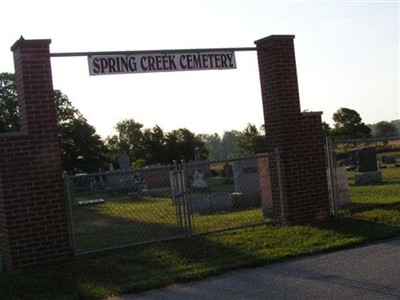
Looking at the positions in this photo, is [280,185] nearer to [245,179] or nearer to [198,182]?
[245,179]

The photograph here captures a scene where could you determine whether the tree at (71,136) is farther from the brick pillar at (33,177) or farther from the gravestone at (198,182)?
the brick pillar at (33,177)

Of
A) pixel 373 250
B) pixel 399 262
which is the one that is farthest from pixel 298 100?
pixel 399 262

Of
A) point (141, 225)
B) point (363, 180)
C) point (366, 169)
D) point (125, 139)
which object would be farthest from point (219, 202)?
point (125, 139)

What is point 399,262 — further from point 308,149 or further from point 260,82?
point 260,82

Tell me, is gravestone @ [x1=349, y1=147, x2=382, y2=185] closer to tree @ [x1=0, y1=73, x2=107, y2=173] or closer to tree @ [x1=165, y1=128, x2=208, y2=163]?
tree @ [x1=165, y1=128, x2=208, y2=163]

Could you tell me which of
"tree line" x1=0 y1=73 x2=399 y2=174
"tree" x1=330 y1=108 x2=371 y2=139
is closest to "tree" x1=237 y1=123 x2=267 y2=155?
"tree line" x1=0 y1=73 x2=399 y2=174

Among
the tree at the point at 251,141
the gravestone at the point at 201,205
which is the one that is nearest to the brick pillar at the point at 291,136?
the gravestone at the point at 201,205

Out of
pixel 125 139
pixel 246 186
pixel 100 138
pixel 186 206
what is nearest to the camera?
pixel 186 206

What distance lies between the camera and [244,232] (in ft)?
32.3

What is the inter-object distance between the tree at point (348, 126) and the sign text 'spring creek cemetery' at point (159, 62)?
207 feet

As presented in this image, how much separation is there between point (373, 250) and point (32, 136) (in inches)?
207

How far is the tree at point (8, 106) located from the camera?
64.4 m

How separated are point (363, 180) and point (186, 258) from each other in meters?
14.8

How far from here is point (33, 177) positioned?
826 cm
